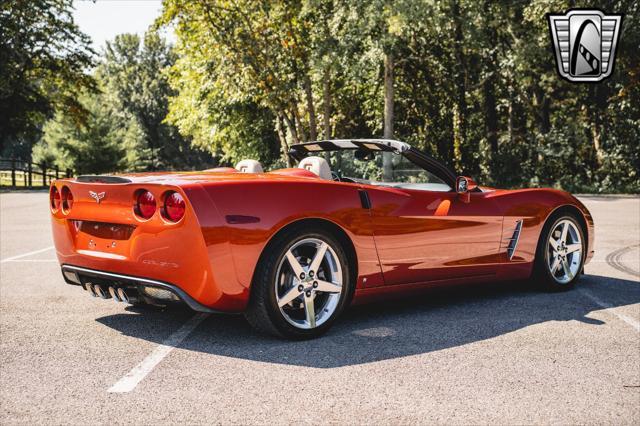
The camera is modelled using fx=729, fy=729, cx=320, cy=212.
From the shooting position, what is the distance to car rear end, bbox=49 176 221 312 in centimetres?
416

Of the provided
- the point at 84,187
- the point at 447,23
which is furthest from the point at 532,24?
the point at 84,187

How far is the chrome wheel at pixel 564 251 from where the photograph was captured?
627 centimetres

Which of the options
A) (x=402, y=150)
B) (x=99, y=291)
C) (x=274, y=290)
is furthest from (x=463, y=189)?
(x=99, y=291)

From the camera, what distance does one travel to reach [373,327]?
4.93 meters

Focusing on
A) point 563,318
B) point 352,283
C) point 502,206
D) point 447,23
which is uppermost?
point 447,23

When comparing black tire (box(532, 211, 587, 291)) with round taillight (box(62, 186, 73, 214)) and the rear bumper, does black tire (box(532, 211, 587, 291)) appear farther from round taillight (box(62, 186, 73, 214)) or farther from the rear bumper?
round taillight (box(62, 186, 73, 214))

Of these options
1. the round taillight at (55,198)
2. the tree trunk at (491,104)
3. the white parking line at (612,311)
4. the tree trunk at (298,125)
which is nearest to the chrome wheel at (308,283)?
the round taillight at (55,198)

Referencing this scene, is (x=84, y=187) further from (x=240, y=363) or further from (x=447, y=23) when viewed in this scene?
(x=447, y=23)

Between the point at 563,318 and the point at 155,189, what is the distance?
3045mm

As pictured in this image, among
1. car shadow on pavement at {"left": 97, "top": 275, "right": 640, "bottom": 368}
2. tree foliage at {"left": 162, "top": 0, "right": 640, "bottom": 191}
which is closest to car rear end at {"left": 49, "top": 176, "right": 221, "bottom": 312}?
car shadow on pavement at {"left": 97, "top": 275, "right": 640, "bottom": 368}

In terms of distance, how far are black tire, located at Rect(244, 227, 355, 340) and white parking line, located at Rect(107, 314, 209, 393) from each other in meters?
0.51

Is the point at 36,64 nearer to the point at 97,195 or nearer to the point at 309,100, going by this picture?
the point at 309,100

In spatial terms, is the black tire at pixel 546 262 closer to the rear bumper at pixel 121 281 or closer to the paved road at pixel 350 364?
the paved road at pixel 350 364

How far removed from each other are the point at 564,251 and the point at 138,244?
3804mm
